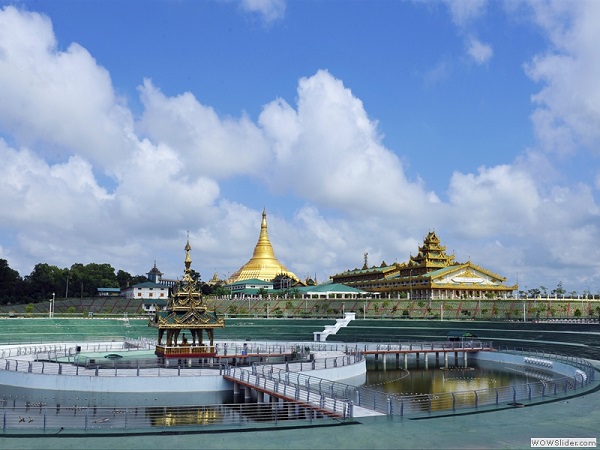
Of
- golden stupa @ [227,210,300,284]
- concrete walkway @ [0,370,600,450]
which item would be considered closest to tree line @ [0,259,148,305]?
golden stupa @ [227,210,300,284]

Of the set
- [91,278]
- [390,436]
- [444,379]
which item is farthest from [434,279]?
[390,436]

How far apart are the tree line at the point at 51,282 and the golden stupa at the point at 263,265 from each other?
40.3 m

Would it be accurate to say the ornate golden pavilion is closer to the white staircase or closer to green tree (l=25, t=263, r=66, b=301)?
the white staircase

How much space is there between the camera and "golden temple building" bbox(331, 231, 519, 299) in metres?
116

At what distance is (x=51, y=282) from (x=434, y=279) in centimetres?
8308

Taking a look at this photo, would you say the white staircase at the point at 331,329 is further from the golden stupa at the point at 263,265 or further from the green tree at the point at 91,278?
the golden stupa at the point at 263,265

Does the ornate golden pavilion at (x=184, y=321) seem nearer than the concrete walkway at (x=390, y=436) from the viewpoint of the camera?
No

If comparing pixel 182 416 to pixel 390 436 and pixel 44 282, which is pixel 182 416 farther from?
pixel 44 282

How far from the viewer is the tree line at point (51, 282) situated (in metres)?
131

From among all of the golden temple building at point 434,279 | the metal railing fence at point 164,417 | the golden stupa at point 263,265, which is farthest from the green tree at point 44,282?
the metal railing fence at point 164,417

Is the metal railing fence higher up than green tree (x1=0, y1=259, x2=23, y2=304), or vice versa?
green tree (x1=0, y1=259, x2=23, y2=304)

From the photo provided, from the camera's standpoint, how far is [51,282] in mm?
136250

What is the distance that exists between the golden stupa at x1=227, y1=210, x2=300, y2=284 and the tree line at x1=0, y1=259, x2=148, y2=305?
40.3 m

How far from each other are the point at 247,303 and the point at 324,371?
2563 inches
